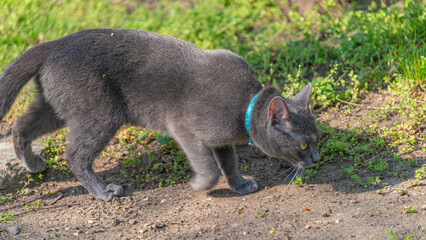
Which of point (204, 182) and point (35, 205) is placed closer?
point (204, 182)

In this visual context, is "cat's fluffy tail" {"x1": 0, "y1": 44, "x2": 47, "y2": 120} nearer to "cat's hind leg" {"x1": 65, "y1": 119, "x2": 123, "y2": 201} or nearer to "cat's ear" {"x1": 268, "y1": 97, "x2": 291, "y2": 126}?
"cat's hind leg" {"x1": 65, "y1": 119, "x2": 123, "y2": 201}

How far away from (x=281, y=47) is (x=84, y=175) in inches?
115

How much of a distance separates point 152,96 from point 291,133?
1.16 metres

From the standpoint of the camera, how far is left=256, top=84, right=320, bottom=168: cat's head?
343cm

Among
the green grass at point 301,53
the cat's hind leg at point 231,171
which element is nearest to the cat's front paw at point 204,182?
the cat's hind leg at point 231,171

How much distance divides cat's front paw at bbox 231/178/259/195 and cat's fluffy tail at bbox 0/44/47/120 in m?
1.88

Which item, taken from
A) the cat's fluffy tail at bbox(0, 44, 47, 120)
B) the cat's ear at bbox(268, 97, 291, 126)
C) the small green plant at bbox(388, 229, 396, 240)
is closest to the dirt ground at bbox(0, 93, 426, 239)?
the small green plant at bbox(388, 229, 396, 240)

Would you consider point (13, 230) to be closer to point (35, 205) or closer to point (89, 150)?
point (35, 205)

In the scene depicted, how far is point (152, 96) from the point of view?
12.6 ft

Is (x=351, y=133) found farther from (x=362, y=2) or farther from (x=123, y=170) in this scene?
(x=362, y=2)

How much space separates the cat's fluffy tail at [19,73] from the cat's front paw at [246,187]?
1875 mm

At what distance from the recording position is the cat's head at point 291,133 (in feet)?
11.3

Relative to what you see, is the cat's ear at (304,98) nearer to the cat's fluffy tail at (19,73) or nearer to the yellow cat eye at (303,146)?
the yellow cat eye at (303,146)

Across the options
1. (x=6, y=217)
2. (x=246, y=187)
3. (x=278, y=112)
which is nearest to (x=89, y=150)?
(x=6, y=217)
